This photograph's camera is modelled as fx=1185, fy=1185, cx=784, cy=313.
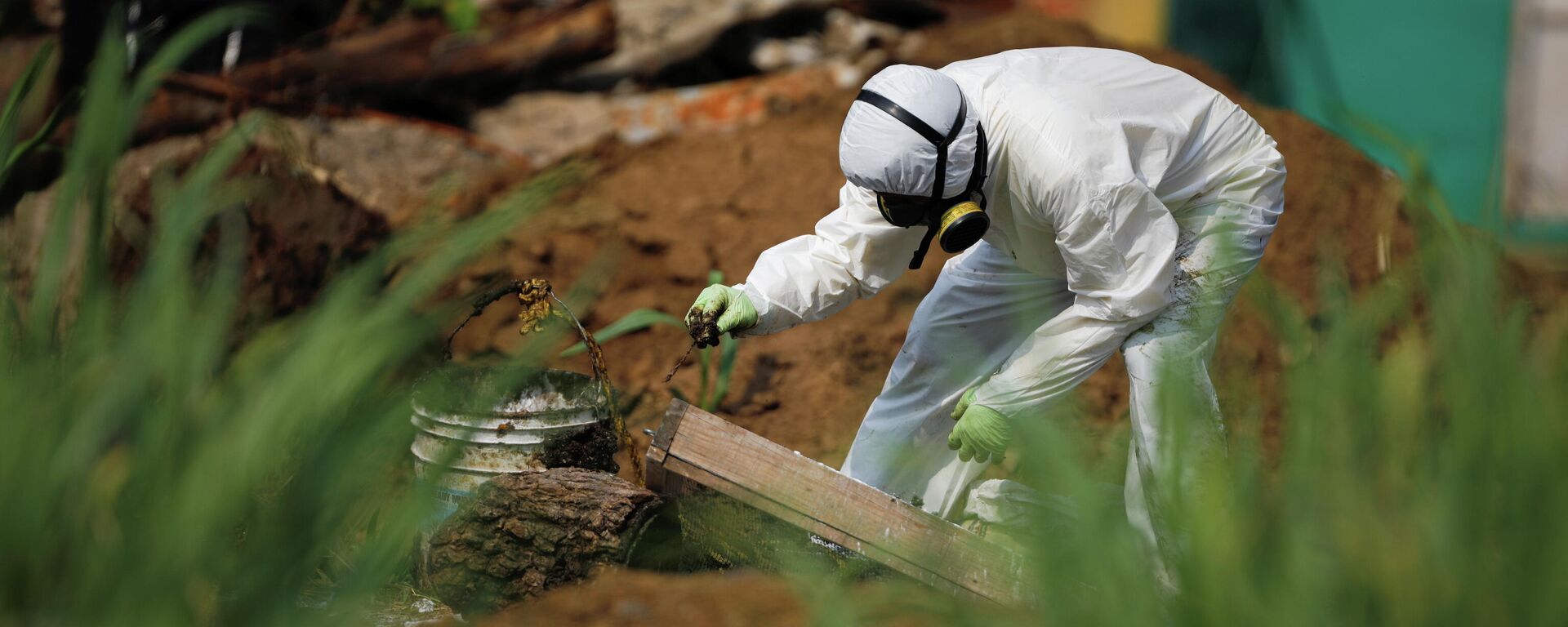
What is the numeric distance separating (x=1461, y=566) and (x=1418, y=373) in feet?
1.08

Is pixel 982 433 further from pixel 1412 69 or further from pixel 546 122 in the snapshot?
pixel 1412 69

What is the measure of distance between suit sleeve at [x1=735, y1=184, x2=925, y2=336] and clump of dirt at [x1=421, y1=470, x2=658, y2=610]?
56cm

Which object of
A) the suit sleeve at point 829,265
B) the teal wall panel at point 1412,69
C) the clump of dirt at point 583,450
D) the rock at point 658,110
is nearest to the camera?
the suit sleeve at point 829,265

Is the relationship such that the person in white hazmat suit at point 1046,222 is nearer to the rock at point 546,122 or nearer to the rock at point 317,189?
the rock at point 317,189

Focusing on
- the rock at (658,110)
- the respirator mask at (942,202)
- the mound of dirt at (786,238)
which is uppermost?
the respirator mask at (942,202)

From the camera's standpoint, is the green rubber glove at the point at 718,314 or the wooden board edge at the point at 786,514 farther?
the green rubber glove at the point at 718,314

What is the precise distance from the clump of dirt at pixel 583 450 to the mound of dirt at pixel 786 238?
983 mm

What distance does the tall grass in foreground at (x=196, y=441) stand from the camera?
1.30 m

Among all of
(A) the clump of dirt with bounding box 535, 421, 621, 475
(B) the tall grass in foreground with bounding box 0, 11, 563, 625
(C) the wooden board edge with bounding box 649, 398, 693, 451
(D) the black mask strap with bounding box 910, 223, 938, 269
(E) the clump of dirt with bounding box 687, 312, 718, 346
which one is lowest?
(A) the clump of dirt with bounding box 535, 421, 621, 475

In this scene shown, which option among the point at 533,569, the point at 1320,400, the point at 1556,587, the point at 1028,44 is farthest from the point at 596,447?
the point at 1028,44

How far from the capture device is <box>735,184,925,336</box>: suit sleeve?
3.01m

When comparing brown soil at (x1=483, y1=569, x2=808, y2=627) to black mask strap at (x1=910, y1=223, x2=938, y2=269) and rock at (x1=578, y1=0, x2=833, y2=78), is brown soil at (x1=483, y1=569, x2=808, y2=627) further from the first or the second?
rock at (x1=578, y1=0, x2=833, y2=78)

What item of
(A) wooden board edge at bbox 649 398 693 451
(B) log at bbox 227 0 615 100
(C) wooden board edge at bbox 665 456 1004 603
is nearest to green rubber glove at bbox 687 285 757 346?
(A) wooden board edge at bbox 649 398 693 451

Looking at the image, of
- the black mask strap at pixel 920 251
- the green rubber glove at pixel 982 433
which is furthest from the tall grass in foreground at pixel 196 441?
the green rubber glove at pixel 982 433
